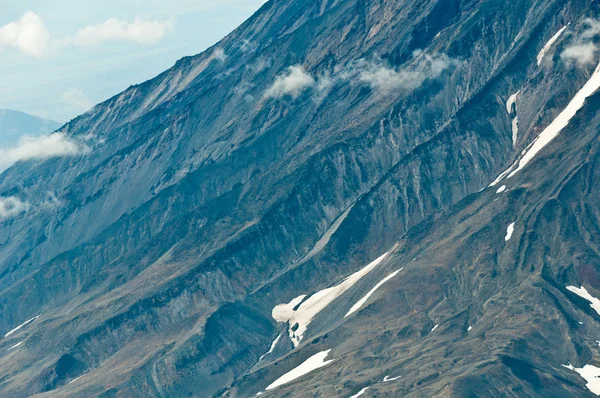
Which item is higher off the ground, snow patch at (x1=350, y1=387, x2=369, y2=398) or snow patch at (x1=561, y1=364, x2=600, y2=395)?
snow patch at (x1=350, y1=387, x2=369, y2=398)

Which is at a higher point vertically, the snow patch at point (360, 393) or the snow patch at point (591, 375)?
the snow patch at point (360, 393)

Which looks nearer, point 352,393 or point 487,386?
point 487,386

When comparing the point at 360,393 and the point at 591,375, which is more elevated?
the point at 360,393

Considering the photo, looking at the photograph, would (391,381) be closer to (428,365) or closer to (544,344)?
(428,365)

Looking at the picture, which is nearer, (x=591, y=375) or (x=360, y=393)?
(x=591, y=375)

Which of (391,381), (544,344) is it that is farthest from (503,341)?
(391,381)

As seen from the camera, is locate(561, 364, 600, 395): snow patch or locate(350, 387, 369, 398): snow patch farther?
locate(350, 387, 369, 398): snow patch

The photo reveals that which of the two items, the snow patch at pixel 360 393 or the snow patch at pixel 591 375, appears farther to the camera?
the snow patch at pixel 360 393
